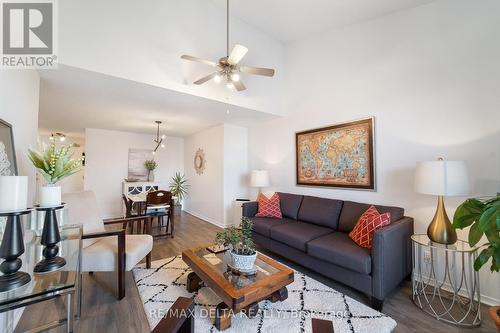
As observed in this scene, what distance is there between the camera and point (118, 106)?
352cm

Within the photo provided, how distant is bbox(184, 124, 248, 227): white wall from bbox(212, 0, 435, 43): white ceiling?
2121 mm

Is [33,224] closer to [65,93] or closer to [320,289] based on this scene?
[65,93]

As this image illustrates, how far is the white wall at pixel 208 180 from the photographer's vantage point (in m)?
4.71

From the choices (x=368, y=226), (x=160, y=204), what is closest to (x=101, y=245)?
(x=160, y=204)

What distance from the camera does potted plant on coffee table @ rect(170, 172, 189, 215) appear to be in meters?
5.91

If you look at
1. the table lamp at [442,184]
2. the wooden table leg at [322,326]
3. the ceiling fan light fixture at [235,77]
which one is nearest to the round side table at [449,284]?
the table lamp at [442,184]

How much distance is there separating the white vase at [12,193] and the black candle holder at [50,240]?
0.85ft

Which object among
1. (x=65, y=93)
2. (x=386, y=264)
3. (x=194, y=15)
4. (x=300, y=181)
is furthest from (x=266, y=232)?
Answer: (x=65, y=93)

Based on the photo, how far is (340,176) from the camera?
3.14 metres

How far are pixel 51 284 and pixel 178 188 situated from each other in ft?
15.7

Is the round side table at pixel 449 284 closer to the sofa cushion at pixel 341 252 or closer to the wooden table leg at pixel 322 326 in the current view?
the sofa cushion at pixel 341 252

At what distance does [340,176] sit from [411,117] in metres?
1.15

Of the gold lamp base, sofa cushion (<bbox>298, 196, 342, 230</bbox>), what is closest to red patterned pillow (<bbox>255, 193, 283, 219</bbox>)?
sofa cushion (<bbox>298, 196, 342, 230</bbox>)

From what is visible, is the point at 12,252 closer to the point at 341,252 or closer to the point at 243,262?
the point at 243,262
